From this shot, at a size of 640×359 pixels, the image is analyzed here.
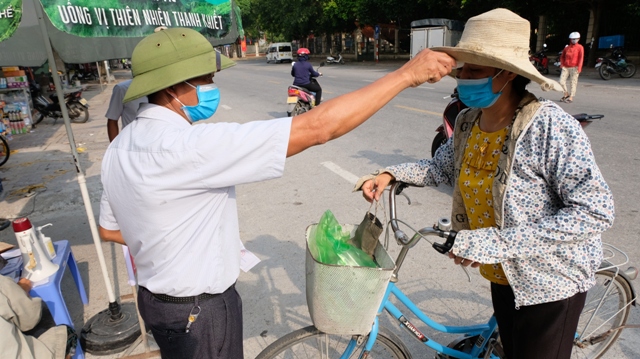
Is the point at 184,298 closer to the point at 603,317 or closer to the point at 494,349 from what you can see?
the point at 494,349

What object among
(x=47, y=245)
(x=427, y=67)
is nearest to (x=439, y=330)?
(x=427, y=67)

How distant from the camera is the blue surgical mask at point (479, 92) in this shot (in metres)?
1.59

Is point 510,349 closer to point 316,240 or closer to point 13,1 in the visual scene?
point 316,240

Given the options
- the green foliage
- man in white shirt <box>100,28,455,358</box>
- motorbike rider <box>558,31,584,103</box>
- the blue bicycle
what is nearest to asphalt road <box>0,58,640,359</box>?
the blue bicycle

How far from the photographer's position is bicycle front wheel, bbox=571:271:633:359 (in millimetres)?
2150

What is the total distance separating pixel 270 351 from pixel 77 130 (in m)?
11.0

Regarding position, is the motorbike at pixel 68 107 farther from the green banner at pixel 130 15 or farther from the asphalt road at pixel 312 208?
the green banner at pixel 130 15

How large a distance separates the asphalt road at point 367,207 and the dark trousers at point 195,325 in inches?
45.6

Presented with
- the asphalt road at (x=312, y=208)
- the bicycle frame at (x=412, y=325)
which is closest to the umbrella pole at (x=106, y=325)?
the asphalt road at (x=312, y=208)

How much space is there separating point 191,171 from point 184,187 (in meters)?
0.07

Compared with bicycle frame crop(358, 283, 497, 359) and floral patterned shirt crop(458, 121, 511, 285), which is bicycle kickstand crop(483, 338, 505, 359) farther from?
floral patterned shirt crop(458, 121, 511, 285)

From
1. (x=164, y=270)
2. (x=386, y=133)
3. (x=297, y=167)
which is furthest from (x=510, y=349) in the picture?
(x=386, y=133)

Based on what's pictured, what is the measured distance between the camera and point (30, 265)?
8.83 ft

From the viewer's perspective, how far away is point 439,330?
2.01 metres
